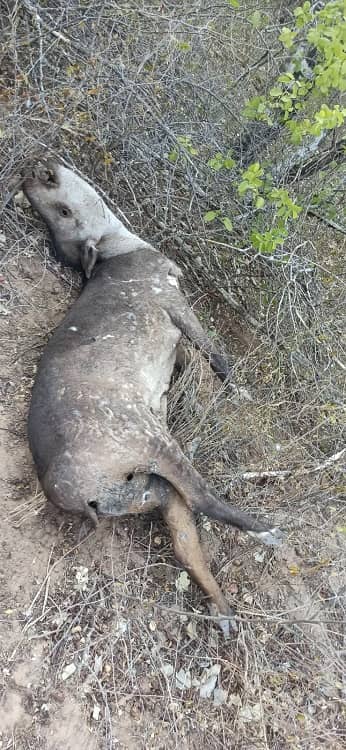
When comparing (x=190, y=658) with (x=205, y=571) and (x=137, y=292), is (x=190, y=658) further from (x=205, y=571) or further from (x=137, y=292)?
(x=137, y=292)

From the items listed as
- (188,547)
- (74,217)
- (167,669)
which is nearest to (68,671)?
(167,669)

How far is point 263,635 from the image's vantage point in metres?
3.08

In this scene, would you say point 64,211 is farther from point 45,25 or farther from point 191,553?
point 191,553

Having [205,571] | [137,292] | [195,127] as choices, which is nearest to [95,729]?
[205,571]

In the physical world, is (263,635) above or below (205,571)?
below

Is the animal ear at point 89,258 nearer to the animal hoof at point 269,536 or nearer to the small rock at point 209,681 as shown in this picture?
the animal hoof at point 269,536

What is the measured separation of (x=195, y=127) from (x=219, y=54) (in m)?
0.97

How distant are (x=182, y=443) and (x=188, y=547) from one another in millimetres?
653

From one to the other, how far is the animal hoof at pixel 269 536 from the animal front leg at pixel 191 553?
0.35 m

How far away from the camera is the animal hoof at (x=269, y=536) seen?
3.21 m

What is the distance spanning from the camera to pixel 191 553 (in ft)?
10.0

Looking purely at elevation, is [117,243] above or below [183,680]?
above

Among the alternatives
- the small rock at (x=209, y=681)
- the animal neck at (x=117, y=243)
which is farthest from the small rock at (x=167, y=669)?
the animal neck at (x=117, y=243)

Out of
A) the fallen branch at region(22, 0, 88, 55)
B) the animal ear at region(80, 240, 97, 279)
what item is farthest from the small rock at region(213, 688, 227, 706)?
the fallen branch at region(22, 0, 88, 55)
